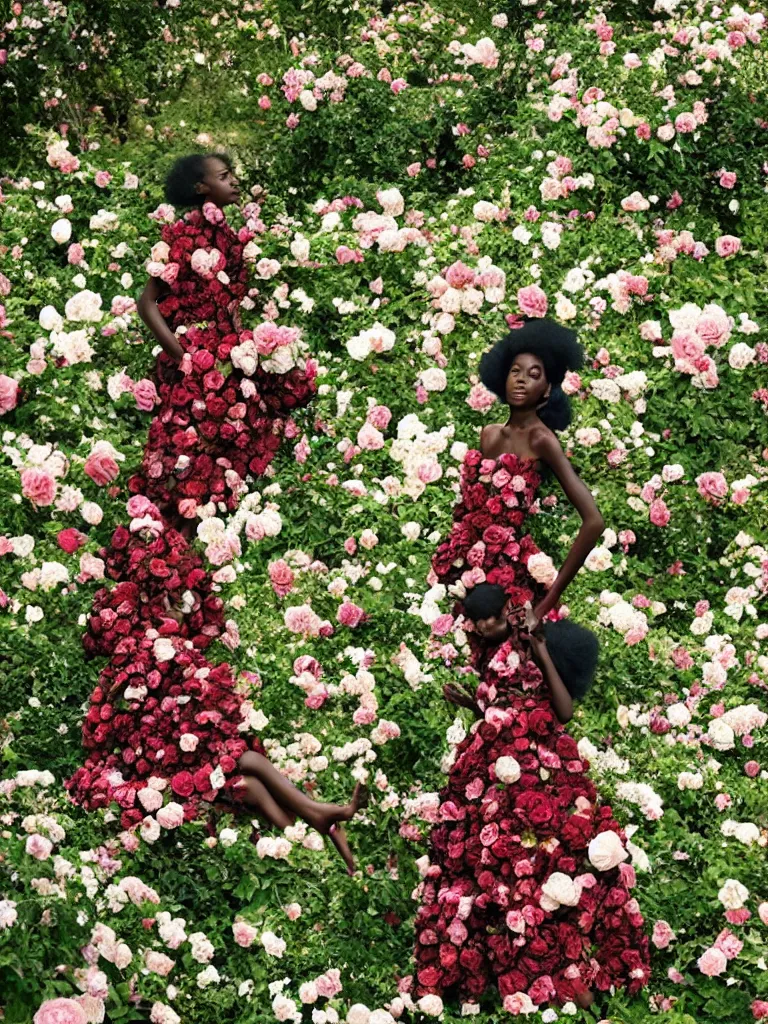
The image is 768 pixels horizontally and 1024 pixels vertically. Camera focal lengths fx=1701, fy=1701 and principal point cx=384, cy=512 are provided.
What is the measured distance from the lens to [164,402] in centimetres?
794

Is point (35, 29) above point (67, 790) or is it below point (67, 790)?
above

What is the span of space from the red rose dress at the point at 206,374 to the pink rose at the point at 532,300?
1070mm

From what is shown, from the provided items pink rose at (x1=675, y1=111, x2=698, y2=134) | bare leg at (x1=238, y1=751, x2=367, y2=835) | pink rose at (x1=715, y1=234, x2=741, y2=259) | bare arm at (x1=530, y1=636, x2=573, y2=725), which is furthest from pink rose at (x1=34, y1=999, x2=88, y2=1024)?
pink rose at (x1=675, y1=111, x2=698, y2=134)

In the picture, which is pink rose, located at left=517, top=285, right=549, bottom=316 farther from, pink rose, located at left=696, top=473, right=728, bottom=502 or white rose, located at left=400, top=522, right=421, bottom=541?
white rose, located at left=400, top=522, right=421, bottom=541

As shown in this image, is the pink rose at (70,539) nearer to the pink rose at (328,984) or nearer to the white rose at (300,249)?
the white rose at (300,249)

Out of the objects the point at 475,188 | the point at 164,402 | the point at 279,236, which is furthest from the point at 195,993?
the point at 475,188

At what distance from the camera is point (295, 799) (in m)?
6.27

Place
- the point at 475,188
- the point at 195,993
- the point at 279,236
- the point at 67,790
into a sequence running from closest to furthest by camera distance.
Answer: the point at 195,993
the point at 67,790
the point at 279,236
the point at 475,188

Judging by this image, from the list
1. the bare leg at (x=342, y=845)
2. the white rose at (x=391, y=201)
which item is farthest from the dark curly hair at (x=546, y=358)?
the white rose at (x=391, y=201)

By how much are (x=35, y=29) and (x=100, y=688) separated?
5181 mm

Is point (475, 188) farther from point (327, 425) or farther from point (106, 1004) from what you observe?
point (106, 1004)

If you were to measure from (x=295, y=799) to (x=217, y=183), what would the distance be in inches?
118

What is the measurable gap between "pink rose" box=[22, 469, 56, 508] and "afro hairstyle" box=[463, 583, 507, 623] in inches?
88.6

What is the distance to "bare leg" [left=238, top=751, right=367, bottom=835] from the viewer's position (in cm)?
616
